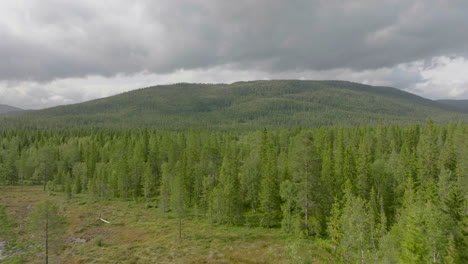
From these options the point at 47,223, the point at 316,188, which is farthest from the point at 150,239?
the point at 316,188

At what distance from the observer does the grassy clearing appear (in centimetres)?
3903

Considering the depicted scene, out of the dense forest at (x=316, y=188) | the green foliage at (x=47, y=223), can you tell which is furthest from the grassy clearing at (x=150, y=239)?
the green foliage at (x=47, y=223)

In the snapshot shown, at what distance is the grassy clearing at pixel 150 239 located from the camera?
39031 millimetres

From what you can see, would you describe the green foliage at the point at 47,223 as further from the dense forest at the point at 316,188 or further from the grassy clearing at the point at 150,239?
the dense forest at the point at 316,188

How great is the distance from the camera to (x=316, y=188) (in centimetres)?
4441

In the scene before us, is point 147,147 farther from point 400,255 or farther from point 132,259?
point 400,255

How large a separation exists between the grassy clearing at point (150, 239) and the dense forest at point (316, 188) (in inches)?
161

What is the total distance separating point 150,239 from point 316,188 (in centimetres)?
3130

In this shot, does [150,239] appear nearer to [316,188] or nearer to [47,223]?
[47,223]

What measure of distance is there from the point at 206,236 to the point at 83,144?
9164 centimetres

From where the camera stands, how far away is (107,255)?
40094mm

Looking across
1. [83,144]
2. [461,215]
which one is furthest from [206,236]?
[83,144]

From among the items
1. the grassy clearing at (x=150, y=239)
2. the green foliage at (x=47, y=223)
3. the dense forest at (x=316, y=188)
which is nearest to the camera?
the dense forest at (x=316, y=188)

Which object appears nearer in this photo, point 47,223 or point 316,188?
point 47,223
